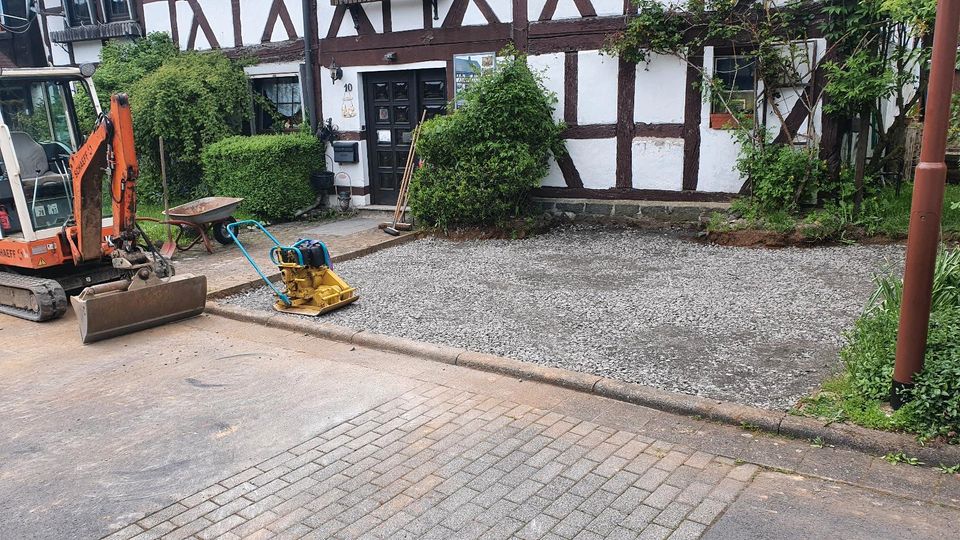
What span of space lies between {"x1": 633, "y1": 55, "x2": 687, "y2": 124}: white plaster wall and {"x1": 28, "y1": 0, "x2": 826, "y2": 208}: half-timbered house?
14 millimetres

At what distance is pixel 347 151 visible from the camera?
1248cm

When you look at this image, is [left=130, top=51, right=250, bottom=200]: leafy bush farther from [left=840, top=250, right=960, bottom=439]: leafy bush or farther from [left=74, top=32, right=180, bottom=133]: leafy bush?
[left=840, top=250, right=960, bottom=439]: leafy bush

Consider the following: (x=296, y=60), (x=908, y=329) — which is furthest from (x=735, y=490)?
(x=296, y=60)

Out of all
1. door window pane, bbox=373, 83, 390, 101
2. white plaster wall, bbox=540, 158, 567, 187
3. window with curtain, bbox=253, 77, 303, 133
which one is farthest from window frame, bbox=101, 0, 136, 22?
white plaster wall, bbox=540, 158, 567, 187

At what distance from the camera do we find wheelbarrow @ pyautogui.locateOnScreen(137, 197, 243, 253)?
9602 millimetres

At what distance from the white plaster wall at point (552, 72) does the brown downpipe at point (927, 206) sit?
6.98m

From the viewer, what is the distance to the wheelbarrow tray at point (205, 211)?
9602 mm

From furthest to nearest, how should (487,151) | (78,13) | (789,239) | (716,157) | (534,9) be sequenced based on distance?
(78,13)
(534,9)
(487,151)
(716,157)
(789,239)

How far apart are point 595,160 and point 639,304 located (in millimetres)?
4237

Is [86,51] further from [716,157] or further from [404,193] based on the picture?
[716,157]

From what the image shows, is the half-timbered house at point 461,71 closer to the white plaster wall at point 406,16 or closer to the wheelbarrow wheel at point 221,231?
the white plaster wall at point 406,16

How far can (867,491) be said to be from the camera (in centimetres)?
374

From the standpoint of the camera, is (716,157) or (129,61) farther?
(129,61)

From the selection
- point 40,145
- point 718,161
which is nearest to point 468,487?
point 40,145
